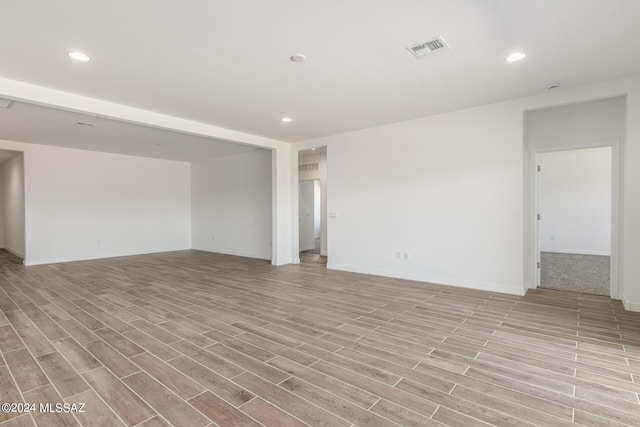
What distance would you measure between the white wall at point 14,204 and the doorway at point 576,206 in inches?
488

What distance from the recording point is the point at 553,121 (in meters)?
4.63

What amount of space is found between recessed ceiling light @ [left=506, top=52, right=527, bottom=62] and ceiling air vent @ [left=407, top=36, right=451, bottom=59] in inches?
28.0

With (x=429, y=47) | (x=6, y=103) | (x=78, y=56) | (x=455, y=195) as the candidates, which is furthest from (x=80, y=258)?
(x=429, y=47)

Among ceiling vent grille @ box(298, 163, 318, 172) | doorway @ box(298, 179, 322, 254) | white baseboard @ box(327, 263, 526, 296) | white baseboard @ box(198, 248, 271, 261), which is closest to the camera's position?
white baseboard @ box(327, 263, 526, 296)

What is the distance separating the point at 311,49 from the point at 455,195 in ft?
10.6

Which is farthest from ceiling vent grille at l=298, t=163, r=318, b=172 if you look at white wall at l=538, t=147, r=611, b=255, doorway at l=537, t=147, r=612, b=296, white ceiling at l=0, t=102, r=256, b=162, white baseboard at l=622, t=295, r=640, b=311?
white baseboard at l=622, t=295, r=640, b=311

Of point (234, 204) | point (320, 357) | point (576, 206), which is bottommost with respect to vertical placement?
point (320, 357)

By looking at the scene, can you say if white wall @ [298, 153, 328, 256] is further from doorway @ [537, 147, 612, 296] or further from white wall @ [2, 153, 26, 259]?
white wall @ [2, 153, 26, 259]

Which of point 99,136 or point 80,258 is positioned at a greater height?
point 99,136

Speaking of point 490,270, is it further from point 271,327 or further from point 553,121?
point 271,327

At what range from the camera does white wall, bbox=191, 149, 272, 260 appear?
26.6 feet

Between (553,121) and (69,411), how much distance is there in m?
6.25

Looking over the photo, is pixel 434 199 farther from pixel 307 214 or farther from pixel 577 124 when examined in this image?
pixel 307 214

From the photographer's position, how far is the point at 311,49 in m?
2.94
